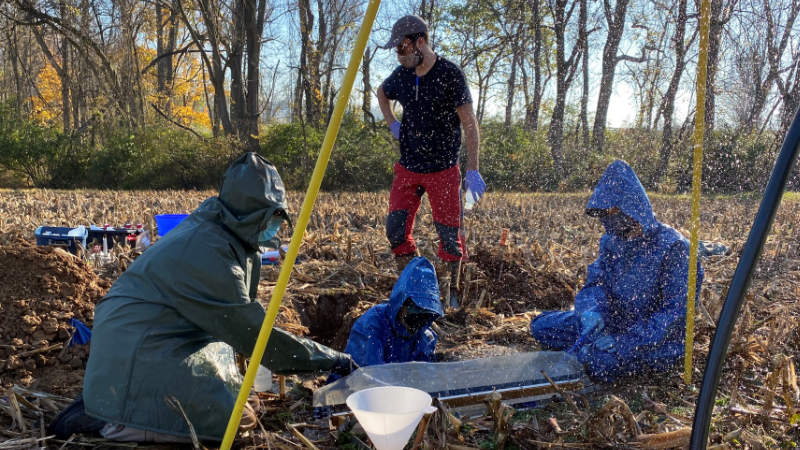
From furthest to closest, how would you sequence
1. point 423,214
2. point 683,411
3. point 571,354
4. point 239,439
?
point 423,214, point 571,354, point 683,411, point 239,439

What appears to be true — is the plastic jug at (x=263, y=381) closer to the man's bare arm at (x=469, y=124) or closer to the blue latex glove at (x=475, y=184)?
the man's bare arm at (x=469, y=124)

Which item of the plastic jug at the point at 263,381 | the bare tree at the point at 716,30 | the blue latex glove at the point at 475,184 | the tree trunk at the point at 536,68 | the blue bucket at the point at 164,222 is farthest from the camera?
the tree trunk at the point at 536,68

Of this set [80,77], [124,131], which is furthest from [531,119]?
[80,77]

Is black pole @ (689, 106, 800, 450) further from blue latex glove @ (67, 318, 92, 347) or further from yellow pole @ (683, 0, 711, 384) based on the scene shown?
blue latex glove @ (67, 318, 92, 347)

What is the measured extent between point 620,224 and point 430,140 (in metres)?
1.68

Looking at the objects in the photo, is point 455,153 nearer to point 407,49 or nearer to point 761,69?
point 407,49

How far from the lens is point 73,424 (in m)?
2.56

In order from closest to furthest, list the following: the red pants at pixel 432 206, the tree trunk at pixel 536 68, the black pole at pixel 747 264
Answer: the black pole at pixel 747 264 → the red pants at pixel 432 206 → the tree trunk at pixel 536 68

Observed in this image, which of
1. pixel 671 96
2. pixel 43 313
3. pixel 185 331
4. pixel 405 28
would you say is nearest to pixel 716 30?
pixel 671 96

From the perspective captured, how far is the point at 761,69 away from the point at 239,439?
54.8 feet

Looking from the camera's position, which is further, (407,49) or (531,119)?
(531,119)

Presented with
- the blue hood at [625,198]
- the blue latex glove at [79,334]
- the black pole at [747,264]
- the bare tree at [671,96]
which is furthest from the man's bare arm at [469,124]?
the bare tree at [671,96]

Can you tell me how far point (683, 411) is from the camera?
291cm

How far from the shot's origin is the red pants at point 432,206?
463cm
